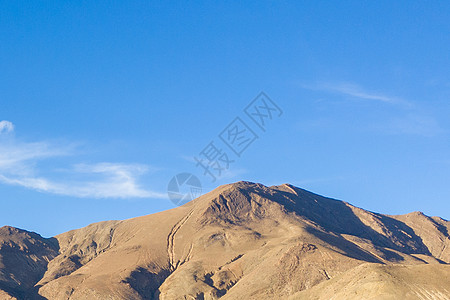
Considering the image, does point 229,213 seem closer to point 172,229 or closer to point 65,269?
point 172,229

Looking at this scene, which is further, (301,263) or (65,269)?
(65,269)

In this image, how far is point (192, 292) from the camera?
136750mm

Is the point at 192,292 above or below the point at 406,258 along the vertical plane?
below

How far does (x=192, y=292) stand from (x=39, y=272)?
205 ft

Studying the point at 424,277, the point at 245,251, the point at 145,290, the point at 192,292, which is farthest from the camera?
the point at 245,251

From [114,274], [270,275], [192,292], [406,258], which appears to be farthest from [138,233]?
[406,258]

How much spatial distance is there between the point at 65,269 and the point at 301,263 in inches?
2995

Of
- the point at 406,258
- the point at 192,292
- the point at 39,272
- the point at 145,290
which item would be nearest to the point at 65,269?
the point at 39,272

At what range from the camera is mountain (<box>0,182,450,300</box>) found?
100m

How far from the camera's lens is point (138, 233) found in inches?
7362

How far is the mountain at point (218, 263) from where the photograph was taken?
328 ft

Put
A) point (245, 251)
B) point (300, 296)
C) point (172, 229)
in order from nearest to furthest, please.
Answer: point (300, 296)
point (245, 251)
point (172, 229)

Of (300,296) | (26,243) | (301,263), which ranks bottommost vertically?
(300,296)

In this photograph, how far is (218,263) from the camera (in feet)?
506
